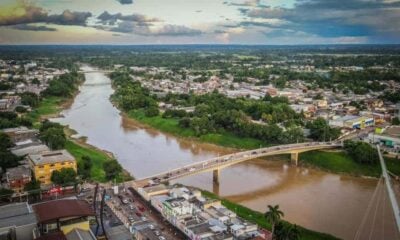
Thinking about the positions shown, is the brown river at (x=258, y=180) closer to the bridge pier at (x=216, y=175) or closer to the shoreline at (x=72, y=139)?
the bridge pier at (x=216, y=175)

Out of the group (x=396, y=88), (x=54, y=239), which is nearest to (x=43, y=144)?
(x=54, y=239)

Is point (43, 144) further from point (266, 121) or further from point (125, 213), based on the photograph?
point (266, 121)

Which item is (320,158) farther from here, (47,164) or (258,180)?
(47,164)

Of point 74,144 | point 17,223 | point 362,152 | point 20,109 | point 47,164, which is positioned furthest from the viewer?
point 20,109

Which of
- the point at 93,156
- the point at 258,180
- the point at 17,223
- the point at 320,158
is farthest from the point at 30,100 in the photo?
the point at 17,223

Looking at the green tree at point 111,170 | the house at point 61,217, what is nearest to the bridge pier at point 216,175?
the green tree at point 111,170

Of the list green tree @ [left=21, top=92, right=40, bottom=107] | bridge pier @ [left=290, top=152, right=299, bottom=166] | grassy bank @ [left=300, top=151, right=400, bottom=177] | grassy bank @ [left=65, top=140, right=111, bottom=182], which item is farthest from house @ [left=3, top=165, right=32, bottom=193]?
green tree @ [left=21, top=92, right=40, bottom=107]
